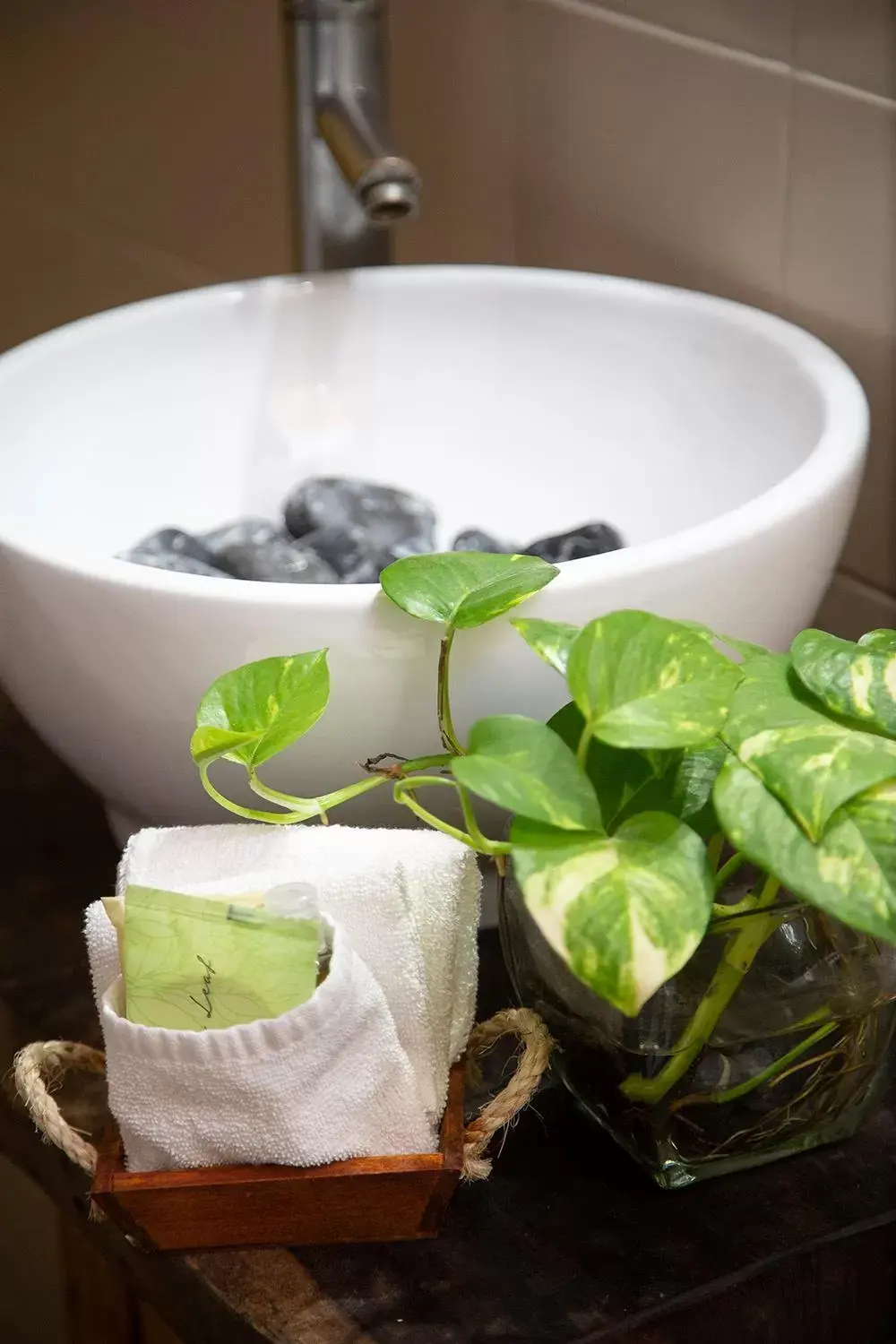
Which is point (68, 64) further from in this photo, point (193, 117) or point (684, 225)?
point (684, 225)

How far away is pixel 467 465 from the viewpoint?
91cm

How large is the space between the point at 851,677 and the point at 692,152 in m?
0.50

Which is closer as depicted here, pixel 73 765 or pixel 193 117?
pixel 73 765

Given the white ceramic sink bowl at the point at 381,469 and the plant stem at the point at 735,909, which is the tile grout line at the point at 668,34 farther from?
the plant stem at the point at 735,909

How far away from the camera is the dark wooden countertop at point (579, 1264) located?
1.72ft

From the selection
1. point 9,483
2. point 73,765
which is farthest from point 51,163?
point 73,765

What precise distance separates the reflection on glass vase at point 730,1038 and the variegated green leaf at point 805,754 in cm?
7

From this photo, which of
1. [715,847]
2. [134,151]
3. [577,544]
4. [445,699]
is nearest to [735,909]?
[715,847]

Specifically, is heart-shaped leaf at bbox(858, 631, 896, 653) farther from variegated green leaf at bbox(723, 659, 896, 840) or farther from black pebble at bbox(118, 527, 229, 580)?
black pebble at bbox(118, 527, 229, 580)

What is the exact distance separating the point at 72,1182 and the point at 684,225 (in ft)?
2.11

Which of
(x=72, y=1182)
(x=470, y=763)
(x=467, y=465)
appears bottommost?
(x=72, y=1182)

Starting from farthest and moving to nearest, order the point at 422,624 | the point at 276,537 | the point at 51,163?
the point at 51,163, the point at 276,537, the point at 422,624

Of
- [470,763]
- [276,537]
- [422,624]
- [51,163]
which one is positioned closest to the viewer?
[470,763]

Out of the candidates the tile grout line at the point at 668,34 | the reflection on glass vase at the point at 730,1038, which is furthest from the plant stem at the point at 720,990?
the tile grout line at the point at 668,34
